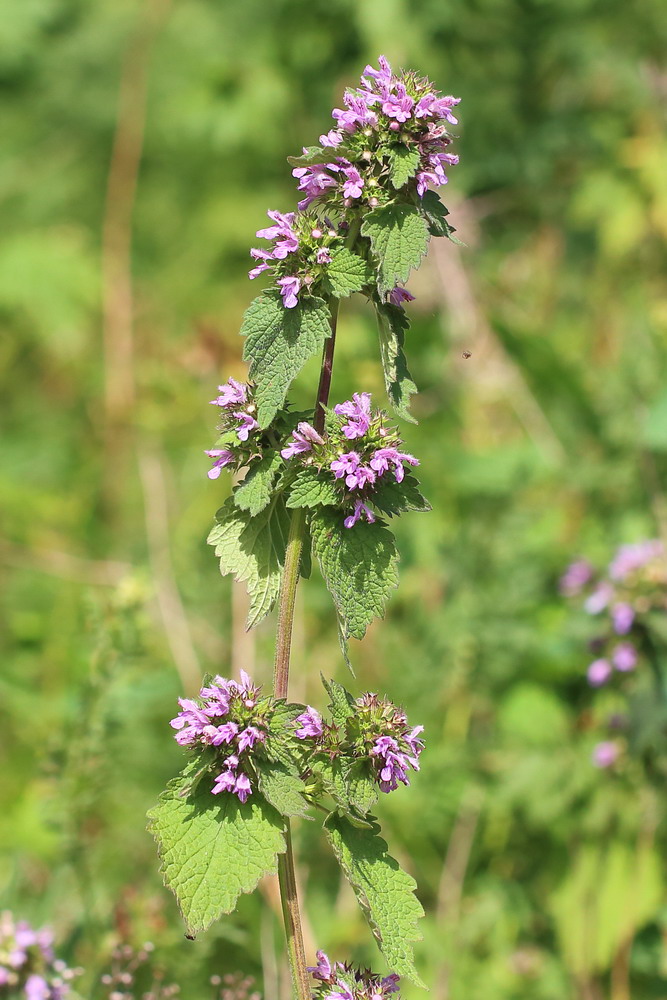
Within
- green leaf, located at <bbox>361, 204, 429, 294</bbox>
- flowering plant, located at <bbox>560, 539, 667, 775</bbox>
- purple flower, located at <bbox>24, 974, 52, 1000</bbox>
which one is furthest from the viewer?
flowering plant, located at <bbox>560, 539, 667, 775</bbox>

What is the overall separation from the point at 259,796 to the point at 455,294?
2.95 meters

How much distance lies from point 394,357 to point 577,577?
1.78 meters

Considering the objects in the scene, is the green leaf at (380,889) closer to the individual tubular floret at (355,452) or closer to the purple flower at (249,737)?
the purple flower at (249,737)

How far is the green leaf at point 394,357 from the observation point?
1239 mm

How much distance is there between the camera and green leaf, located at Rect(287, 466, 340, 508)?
4.05ft

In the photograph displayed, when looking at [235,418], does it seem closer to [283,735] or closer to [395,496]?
[395,496]

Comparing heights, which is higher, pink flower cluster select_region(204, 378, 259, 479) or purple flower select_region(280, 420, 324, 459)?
pink flower cluster select_region(204, 378, 259, 479)

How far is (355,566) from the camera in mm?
1273

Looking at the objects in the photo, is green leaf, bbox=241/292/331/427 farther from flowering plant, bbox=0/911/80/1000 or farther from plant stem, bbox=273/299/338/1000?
flowering plant, bbox=0/911/80/1000

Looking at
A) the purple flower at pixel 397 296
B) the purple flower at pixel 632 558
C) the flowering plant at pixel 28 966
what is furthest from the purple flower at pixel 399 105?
the purple flower at pixel 632 558

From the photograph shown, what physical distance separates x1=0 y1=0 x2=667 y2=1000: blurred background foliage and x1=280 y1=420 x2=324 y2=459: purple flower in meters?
1.17

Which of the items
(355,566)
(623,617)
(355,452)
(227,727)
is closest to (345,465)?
(355,452)

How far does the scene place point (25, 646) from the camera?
11.9 ft

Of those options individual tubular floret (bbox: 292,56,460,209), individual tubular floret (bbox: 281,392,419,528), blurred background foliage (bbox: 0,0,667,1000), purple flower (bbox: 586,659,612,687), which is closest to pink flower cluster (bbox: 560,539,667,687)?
purple flower (bbox: 586,659,612,687)
